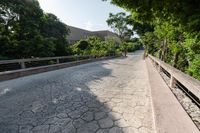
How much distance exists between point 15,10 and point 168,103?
12219mm

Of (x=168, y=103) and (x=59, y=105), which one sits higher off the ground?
(x=168, y=103)

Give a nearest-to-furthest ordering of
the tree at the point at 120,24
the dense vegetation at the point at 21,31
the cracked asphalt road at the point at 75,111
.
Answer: the cracked asphalt road at the point at 75,111
the dense vegetation at the point at 21,31
the tree at the point at 120,24

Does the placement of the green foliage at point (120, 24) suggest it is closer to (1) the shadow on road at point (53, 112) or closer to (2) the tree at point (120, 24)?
(2) the tree at point (120, 24)

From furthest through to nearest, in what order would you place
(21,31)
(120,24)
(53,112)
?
(120,24) < (21,31) < (53,112)

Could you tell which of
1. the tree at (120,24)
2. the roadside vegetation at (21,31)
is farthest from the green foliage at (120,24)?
the roadside vegetation at (21,31)

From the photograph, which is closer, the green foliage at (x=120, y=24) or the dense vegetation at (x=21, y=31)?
the dense vegetation at (x=21, y=31)

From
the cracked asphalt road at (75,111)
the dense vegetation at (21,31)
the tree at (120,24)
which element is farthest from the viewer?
the tree at (120,24)

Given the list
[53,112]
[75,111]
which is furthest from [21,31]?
[75,111]

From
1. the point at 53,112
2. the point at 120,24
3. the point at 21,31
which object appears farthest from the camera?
the point at 120,24

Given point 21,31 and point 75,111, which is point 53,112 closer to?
point 75,111

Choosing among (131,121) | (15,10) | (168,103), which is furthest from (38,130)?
(15,10)

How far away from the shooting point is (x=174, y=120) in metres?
2.74

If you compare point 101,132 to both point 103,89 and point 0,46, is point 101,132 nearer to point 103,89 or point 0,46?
point 103,89

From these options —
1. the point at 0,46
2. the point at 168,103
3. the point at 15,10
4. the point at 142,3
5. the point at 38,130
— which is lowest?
the point at 38,130
